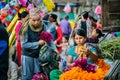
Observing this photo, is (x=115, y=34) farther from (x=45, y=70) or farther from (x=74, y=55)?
(x=74, y=55)

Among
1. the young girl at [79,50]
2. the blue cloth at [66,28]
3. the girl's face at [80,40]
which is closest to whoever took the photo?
the young girl at [79,50]

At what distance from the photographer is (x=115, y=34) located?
36.5ft

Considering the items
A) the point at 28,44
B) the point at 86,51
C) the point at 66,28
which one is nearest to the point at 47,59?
the point at 28,44

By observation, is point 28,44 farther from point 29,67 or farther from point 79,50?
point 79,50

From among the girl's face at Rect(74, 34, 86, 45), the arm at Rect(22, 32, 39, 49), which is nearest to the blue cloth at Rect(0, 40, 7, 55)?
the girl's face at Rect(74, 34, 86, 45)

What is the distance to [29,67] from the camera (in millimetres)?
9750

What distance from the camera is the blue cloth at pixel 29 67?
31.8 feet

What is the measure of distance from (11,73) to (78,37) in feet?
8.31

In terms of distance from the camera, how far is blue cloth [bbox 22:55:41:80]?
9.69m

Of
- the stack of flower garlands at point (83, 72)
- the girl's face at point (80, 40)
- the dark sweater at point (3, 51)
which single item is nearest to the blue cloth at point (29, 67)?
the girl's face at point (80, 40)

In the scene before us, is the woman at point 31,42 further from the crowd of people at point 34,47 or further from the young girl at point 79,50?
the young girl at point 79,50

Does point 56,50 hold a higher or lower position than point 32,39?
lower

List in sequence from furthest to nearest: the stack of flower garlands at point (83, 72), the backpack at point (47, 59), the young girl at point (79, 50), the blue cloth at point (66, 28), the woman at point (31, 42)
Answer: the blue cloth at point (66, 28) → the woman at point (31, 42) → the backpack at point (47, 59) → the young girl at point (79, 50) → the stack of flower garlands at point (83, 72)

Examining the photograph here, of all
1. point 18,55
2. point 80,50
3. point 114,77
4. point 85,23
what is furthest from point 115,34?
point 114,77
